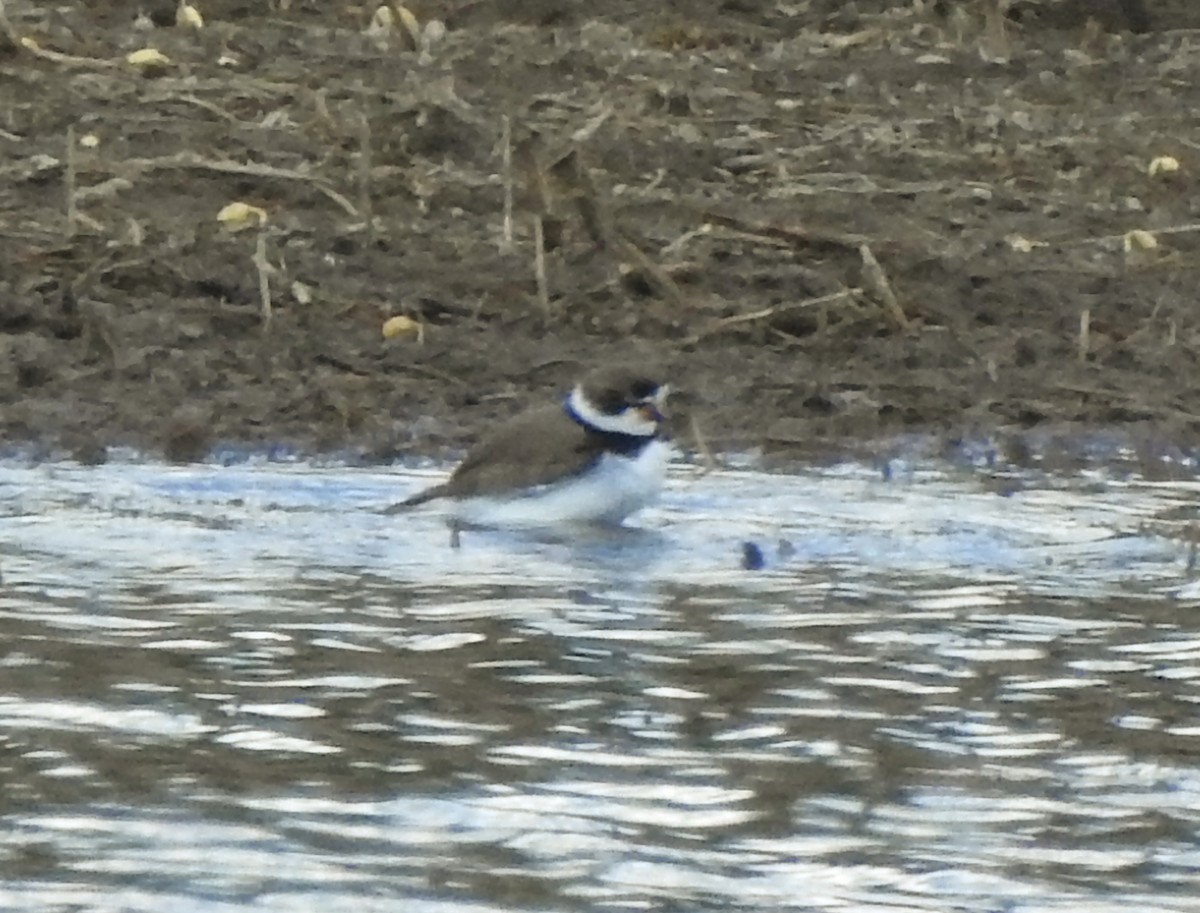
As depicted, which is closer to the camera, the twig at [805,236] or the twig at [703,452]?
the twig at [703,452]

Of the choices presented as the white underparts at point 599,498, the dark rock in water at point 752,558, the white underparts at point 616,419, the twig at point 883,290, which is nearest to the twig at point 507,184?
the twig at point 883,290

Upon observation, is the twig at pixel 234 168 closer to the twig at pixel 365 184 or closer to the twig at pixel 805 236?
the twig at pixel 365 184

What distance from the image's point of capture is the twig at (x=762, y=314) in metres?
10.6

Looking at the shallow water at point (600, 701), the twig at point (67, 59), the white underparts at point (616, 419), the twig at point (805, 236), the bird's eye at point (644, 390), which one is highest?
the twig at point (67, 59)

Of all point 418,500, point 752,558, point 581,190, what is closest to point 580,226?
point 581,190

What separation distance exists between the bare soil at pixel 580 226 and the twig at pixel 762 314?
0.5 inches

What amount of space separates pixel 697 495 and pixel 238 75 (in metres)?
5.28

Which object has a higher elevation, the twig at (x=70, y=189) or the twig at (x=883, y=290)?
the twig at (x=70, y=189)

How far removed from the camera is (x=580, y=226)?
1151 cm

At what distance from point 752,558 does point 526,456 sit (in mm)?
1109

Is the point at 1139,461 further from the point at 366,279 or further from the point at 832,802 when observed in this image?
the point at 832,802

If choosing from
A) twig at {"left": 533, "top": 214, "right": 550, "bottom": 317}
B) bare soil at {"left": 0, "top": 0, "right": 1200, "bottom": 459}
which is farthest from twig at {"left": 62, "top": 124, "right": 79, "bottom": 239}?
twig at {"left": 533, "top": 214, "right": 550, "bottom": 317}

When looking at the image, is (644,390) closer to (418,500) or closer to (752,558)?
(418,500)

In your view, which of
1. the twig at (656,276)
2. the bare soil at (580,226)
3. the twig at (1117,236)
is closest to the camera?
the bare soil at (580,226)
